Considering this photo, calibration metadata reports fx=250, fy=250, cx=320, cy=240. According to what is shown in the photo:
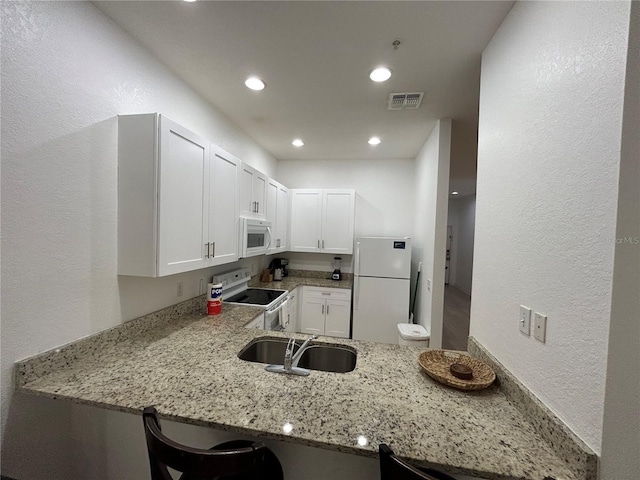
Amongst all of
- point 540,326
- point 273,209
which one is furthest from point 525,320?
point 273,209

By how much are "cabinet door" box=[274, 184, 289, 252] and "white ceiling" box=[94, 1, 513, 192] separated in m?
1.09

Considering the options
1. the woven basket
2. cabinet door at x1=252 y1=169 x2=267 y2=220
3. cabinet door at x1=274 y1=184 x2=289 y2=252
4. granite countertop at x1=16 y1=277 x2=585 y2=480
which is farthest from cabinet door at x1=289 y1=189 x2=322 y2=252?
the woven basket

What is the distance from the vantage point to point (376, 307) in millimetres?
3168

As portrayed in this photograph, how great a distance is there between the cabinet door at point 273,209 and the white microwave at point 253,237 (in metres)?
0.21

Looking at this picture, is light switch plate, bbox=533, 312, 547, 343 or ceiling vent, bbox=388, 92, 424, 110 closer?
light switch plate, bbox=533, 312, 547, 343

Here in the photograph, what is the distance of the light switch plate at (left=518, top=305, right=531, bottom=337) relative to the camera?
102cm

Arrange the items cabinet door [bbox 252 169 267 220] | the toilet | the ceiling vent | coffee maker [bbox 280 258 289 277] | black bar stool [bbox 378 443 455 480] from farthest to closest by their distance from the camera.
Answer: coffee maker [bbox 280 258 289 277] < cabinet door [bbox 252 169 267 220] < the toilet < the ceiling vent < black bar stool [bbox 378 443 455 480]

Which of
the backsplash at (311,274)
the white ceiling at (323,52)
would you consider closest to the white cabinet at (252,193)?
the white ceiling at (323,52)

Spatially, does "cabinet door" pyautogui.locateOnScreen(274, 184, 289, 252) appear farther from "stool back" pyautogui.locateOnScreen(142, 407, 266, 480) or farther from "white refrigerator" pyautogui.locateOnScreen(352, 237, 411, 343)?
"stool back" pyautogui.locateOnScreen(142, 407, 266, 480)

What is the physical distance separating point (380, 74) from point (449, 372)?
6.30ft

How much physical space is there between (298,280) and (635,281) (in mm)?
3371

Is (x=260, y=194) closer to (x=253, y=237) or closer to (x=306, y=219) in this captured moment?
(x=253, y=237)

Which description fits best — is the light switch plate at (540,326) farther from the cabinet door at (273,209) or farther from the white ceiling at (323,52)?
the cabinet door at (273,209)

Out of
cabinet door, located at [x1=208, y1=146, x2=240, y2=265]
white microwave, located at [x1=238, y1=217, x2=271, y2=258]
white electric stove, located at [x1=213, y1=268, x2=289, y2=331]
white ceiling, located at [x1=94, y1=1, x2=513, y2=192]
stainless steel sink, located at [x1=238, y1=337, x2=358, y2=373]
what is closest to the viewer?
white ceiling, located at [x1=94, y1=1, x2=513, y2=192]
